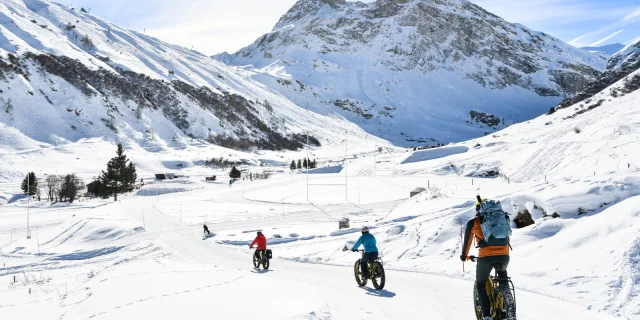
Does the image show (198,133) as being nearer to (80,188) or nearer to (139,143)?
(139,143)

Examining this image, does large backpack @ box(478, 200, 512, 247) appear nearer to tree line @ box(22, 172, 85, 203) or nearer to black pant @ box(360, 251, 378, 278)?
black pant @ box(360, 251, 378, 278)

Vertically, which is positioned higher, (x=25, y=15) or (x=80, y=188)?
(x=25, y=15)

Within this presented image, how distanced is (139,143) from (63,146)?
22283 millimetres

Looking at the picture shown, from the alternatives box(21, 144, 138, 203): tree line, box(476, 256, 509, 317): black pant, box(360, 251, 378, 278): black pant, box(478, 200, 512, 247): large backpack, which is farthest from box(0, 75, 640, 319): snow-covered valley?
box(21, 144, 138, 203): tree line

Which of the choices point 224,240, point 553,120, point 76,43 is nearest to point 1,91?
point 76,43

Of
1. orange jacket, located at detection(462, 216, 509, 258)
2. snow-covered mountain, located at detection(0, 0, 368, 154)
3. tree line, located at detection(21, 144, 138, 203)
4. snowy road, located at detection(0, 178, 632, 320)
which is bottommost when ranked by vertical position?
snowy road, located at detection(0, 178, 632, 320)

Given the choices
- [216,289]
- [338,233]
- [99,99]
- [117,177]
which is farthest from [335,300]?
[99,99]

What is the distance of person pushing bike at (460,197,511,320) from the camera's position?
7.22 m

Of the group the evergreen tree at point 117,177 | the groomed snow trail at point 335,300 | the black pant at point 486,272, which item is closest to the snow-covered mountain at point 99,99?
the evergreen tree at point 117,177

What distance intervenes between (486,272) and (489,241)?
1.92 ft

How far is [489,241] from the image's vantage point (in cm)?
730

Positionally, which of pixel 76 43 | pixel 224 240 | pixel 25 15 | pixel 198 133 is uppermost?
pixel 25 15

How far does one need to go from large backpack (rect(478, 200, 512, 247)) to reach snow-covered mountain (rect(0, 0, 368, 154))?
120m

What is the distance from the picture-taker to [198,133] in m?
157
